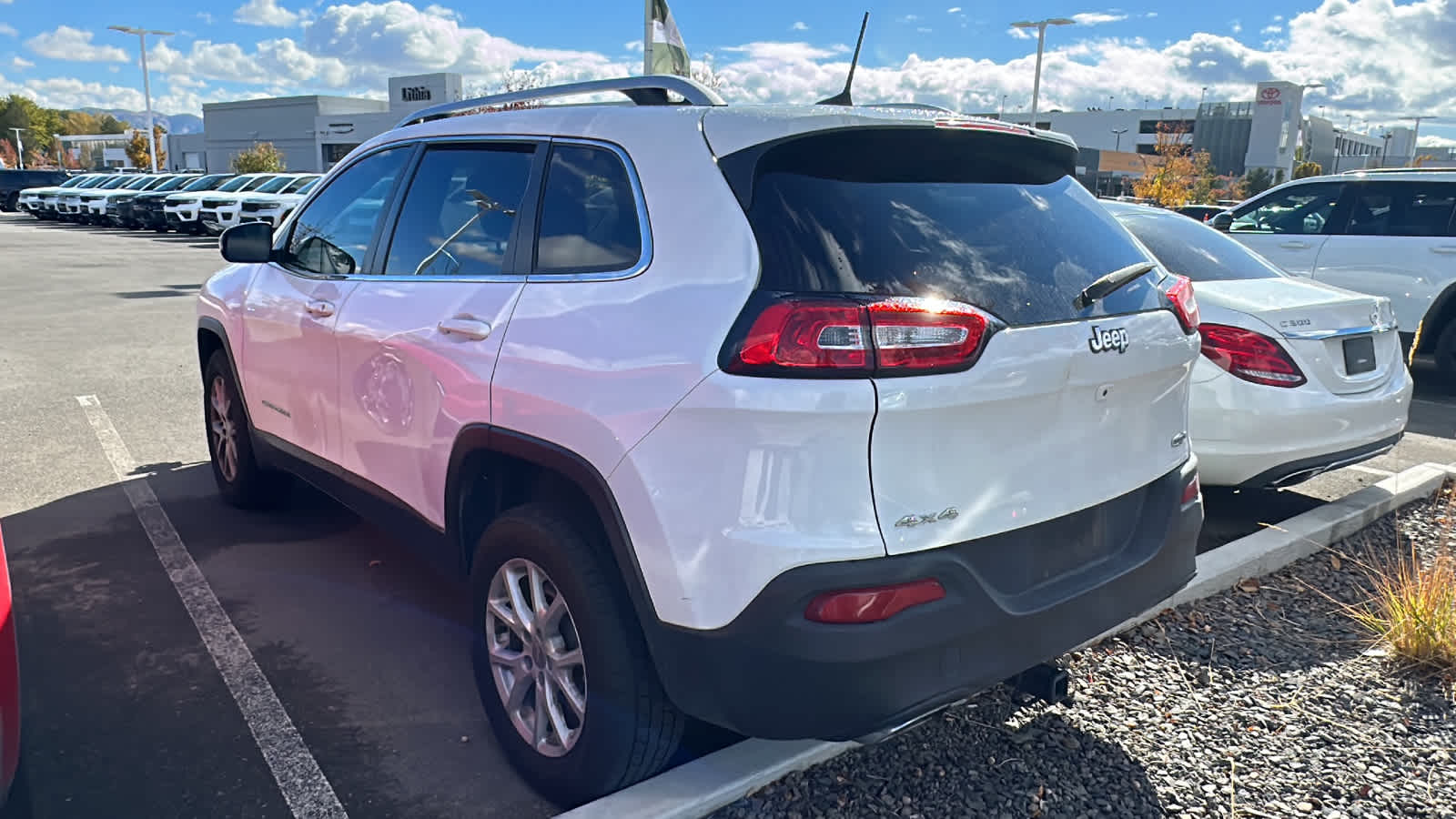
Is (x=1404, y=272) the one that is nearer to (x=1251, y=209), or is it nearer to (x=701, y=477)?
(x=1251, y=209)

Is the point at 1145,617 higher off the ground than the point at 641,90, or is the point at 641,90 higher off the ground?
the point at 641,90

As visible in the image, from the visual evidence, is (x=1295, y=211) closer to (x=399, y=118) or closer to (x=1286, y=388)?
(x=1286, y=388)

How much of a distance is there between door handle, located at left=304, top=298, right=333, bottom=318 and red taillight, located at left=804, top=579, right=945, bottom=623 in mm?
2379

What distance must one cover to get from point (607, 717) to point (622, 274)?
1086 mm

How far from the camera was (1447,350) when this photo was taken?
336 inches

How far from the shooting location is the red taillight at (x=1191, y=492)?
300 cm

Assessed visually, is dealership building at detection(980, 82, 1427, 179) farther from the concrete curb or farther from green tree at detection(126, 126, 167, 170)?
the concrete curb

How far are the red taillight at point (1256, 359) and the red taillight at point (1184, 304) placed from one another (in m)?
1.62

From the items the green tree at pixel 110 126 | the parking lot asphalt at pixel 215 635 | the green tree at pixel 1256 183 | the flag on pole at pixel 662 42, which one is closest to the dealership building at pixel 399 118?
the green tree at pixel 1256 183

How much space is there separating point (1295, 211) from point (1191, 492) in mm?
7582

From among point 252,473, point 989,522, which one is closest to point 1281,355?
point 989,522

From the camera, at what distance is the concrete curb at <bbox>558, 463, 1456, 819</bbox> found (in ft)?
8.52

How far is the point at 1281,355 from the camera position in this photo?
460cm

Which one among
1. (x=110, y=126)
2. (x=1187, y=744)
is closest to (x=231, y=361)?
(x=1187, y=744)
